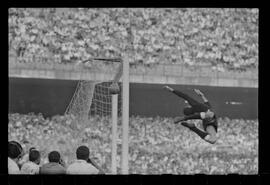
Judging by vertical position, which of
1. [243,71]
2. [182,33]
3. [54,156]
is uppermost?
[182,33]

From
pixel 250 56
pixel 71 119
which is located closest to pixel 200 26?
pixel 250 56

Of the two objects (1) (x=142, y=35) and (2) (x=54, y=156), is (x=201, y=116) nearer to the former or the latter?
(1) (x=142, y=35)

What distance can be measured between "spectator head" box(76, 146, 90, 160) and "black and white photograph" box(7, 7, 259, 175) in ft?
0.04

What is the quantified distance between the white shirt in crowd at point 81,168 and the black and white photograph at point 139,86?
0.03 m

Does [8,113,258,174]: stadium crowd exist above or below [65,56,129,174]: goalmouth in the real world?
below

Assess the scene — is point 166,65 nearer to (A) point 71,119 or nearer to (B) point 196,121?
(B) point 196,121

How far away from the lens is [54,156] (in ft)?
22.2

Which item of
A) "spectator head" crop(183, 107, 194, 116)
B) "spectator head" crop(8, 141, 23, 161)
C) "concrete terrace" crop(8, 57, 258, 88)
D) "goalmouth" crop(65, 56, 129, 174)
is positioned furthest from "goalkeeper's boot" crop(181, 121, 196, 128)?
"spectator head" crop(8, 141, 23, 161)

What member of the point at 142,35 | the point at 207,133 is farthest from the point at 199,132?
the point at 142,35

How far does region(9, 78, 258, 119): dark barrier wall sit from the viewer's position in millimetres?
6848

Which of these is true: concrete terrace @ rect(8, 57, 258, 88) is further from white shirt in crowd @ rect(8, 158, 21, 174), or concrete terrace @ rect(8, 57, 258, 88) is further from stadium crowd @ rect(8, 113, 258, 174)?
white shirt in crowd @ rect(8, 158, 21, 174)

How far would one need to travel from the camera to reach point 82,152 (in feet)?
22.3

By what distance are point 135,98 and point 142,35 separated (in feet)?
2.48
